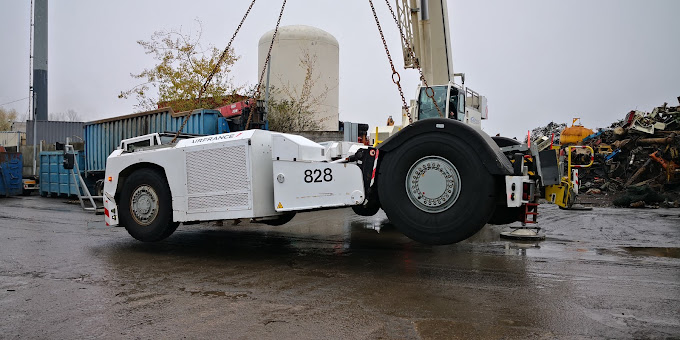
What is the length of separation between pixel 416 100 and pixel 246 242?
17.7ft

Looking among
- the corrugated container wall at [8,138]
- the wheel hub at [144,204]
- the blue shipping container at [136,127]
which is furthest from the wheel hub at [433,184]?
the corrugated container wall at [8,138]

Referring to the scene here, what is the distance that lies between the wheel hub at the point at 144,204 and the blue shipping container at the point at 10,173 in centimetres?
1451

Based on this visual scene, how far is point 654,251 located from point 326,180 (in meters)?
4.92

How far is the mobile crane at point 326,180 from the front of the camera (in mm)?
5035

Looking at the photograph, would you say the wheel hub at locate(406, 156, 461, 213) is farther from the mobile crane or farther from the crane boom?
the crane boom

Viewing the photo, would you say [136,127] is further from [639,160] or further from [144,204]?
[639,160]

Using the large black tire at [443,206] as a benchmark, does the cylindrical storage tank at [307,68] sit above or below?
above

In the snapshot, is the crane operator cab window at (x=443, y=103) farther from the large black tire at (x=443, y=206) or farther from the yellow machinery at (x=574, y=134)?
the yellow machinery at (x=574, y=134)

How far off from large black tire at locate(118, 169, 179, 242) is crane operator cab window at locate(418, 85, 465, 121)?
626 centimetres

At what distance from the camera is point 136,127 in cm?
1573

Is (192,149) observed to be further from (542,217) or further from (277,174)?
(542,217)

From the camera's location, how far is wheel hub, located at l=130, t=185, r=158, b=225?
6801mm

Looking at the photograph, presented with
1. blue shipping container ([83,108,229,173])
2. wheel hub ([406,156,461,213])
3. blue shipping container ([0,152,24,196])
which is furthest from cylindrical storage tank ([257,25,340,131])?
wheel hub ([406,156,461,213])

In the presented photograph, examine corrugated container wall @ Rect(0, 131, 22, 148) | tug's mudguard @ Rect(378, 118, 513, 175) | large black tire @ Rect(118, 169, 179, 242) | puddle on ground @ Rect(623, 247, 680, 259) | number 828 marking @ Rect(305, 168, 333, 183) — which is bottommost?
puddle on ground @ Rect(623, 247, 680, 259)
